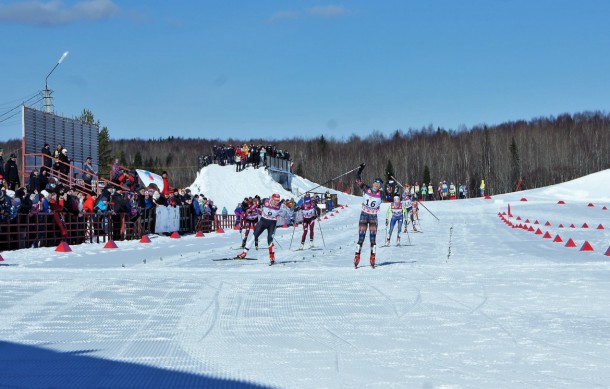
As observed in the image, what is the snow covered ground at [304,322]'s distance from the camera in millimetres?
6711

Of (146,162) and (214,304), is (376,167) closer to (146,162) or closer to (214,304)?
(146,162)

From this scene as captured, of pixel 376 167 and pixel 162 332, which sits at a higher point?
pixel 376 167

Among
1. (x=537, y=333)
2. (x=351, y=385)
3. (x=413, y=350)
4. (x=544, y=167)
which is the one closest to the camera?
Result: (x=351, y=385)

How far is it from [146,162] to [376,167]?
52.5 metres

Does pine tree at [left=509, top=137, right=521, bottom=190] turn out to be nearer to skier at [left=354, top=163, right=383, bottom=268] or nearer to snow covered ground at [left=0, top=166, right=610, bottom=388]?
snow covered ground at [left=0, top=166, right=610, bottom=388]

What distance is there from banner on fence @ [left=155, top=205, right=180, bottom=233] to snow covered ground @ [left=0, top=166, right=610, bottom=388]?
1031cm

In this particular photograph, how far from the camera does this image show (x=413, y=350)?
7.80 m

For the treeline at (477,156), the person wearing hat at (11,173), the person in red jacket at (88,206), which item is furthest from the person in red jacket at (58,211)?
the treeline at (477,156)

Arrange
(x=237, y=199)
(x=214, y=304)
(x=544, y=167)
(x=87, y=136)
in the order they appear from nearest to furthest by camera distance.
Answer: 1. (x=214, y=304)
2. (x=87, y=136)
3. (x=237, y=199)
4. (x=544, y=167)

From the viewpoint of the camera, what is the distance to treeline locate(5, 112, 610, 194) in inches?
5605

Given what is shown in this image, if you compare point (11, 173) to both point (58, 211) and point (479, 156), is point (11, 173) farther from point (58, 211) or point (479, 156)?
point (479, 156)

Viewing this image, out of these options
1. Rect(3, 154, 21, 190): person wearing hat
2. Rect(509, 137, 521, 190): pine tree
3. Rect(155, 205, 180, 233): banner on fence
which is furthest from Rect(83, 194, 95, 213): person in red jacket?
Rect(509, 137, 521, 190): pine tree

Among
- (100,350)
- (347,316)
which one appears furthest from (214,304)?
(100,350)

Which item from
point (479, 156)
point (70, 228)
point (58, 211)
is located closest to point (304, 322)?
point (58, 211)
